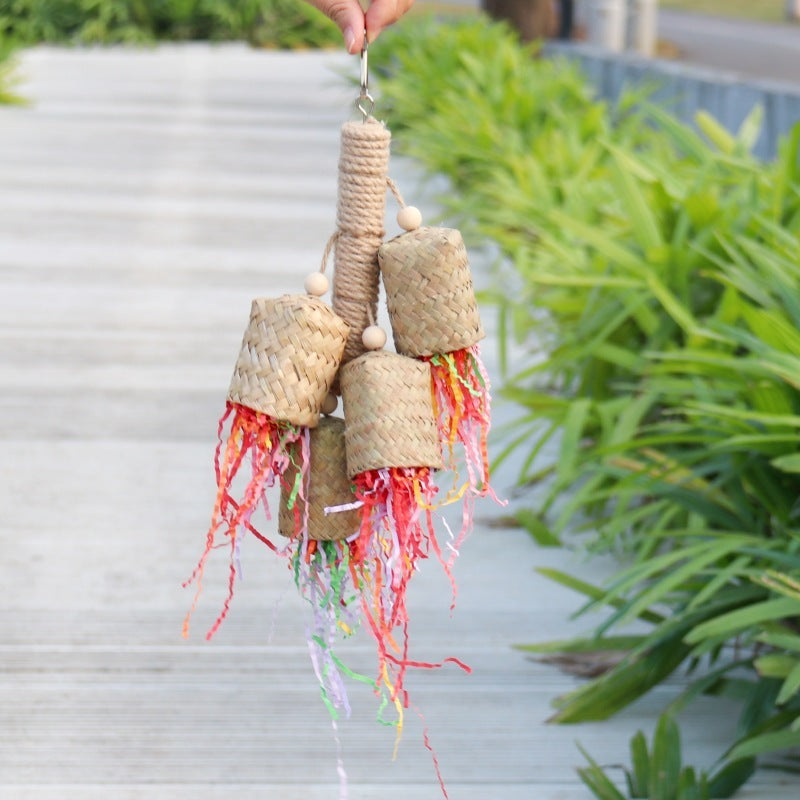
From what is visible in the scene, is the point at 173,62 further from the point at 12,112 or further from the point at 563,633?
the point at 563,633

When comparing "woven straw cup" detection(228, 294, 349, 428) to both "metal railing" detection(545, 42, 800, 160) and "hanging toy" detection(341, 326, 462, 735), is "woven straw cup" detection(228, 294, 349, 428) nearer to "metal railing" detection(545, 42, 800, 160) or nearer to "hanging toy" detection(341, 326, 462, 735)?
"hanging toy" detection(341, 326, 462, 735)

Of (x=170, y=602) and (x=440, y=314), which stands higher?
(x=440, y=314)

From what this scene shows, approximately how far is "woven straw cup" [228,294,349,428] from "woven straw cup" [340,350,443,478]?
0.16ft

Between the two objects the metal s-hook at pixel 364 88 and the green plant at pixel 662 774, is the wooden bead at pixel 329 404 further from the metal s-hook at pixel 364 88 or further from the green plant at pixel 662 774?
the green plant at pixel 662 774

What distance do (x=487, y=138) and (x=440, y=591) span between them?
168 inches

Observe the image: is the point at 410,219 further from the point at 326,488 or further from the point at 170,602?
the point at 170,602

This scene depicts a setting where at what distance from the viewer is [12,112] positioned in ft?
32.0

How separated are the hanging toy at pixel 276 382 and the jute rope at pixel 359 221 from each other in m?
0.06

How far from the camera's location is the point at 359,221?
1.81 m

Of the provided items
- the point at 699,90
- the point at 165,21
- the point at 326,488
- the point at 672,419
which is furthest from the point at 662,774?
the point at 165,21

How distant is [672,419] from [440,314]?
188 cm

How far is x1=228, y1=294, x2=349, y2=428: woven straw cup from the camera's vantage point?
1.70 m

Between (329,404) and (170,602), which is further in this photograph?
(170,602)

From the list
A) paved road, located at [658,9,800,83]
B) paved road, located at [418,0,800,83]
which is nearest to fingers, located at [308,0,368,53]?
paved road, located at [418,0,800,83]
